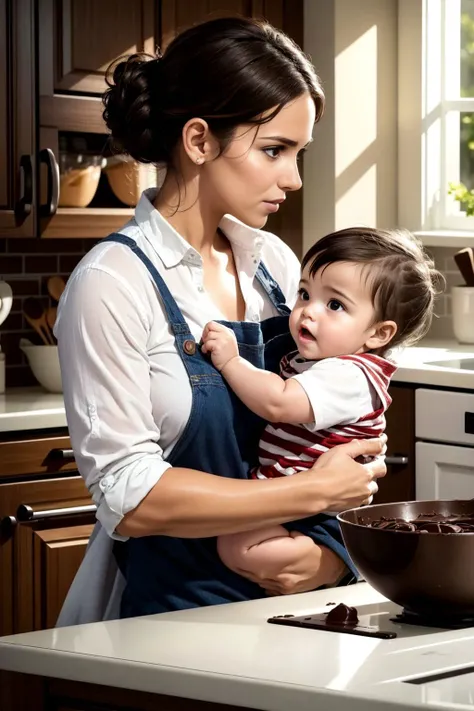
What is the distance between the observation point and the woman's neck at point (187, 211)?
2.14 m

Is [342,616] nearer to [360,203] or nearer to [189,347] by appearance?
[189,347]

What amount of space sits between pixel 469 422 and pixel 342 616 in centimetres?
197

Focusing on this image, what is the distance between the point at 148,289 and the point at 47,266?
2277 millimetres

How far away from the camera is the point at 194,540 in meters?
2.01

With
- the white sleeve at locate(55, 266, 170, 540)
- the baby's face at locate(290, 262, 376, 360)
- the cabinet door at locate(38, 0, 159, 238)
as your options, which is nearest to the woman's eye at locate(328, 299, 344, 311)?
the baby's face at locate(290, 262, 376, 360)

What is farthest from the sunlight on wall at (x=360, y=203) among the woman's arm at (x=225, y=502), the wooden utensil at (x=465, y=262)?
the woman's arm at (x=225, y=502)

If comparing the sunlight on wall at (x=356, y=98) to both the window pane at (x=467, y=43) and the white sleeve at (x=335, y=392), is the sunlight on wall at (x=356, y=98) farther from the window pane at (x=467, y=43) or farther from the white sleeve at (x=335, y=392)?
the white sleeve at (x=335, y=392)

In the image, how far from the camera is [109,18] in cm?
381

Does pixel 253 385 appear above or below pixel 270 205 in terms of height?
below

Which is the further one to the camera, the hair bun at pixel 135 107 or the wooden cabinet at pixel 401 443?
the wooden cabinet at pixel 401 443

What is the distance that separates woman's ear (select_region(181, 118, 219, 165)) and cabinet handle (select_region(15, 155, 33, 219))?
5.54 ft

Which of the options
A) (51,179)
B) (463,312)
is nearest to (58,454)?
(51,179)

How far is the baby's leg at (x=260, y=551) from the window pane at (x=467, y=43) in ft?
9.74

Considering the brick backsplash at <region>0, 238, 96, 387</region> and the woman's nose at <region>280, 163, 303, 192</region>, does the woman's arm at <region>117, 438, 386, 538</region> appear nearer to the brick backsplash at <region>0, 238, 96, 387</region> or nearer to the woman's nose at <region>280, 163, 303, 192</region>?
the woman's nose at <region>280, 163, 303, 192</region>
